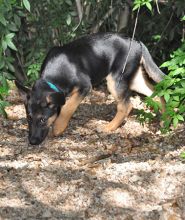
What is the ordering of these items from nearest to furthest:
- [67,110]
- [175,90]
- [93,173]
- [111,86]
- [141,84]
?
[175,90] < [93,173] < [67,110] < [111,86] < [141,84]

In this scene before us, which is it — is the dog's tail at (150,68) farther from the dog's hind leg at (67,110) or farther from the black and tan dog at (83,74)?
the dog's hind leg at (67,110)

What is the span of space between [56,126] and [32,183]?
1.20 m

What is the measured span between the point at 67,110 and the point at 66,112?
3cm

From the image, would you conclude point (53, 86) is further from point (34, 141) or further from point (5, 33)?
point (5, 33)

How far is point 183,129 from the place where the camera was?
6.22 metres

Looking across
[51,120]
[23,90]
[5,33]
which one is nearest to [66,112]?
[51,120]

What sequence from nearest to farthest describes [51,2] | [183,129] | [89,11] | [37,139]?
1. [37,139]
2. [183,129]
3. [51,2]
4. [89,11]

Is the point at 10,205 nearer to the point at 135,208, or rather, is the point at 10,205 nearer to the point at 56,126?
the point at 135,208

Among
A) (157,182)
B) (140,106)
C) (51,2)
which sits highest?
(51,2)

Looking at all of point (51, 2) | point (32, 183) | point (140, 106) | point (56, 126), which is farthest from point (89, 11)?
point (32, 183)

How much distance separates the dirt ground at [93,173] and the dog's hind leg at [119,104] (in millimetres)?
95

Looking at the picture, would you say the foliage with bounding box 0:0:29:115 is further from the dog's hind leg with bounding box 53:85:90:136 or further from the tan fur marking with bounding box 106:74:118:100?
the tan fur marking with bounding box 106:74:118:100

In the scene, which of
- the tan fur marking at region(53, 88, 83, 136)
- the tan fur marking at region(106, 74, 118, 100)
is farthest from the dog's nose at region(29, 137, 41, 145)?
the tan fur marking at region(106, 74, 118, 100)

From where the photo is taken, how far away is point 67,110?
6141mm
